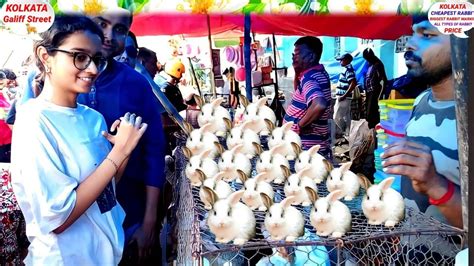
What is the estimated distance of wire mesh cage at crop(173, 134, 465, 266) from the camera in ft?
7.02

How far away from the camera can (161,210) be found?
2.46 m

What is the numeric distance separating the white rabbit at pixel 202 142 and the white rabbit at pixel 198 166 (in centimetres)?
5

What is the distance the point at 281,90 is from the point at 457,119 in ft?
2.41

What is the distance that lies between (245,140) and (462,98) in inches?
35.6

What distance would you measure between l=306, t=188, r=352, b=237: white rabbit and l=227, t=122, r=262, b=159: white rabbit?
37 centimetres

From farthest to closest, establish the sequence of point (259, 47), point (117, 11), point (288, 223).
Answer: point (259, 47) → point (117, 11) → point (288, 223)

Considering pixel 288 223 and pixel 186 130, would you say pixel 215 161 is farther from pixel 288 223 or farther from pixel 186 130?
pixel 288 223

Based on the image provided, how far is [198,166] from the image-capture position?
2367 millimetres

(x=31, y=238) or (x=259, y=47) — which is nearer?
(x=31, y=238)

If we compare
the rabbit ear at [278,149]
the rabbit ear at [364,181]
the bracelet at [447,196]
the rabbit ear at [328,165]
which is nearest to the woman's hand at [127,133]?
the rabbit ear at [278,149]

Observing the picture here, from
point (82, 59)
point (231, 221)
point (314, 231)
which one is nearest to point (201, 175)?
point (231, 221)

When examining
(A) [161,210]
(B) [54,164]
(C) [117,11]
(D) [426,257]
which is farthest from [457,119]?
(B) [54,164]

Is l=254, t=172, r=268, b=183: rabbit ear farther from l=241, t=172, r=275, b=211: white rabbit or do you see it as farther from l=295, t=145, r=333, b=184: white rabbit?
l=295, t=145, r=333, b=184: white rabbit

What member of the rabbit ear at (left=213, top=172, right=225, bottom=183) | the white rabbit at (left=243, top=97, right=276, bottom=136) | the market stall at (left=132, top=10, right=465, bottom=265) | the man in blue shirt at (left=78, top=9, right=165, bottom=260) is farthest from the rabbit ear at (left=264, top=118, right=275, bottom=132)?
the man in blue shirt at (left=78, top=9, right=165, bottom=260)
